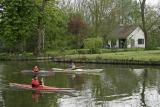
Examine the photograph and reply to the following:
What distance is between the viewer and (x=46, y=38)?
269 ft

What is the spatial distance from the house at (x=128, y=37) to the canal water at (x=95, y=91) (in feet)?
142

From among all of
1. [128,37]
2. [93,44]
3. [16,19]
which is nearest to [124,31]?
[128,37]

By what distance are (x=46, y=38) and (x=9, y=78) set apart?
4210 cm

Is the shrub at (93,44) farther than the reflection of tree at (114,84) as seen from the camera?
Yes

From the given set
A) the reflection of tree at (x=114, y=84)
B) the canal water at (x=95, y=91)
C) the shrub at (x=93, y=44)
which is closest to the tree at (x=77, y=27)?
the shrub at (x=93, y=44)

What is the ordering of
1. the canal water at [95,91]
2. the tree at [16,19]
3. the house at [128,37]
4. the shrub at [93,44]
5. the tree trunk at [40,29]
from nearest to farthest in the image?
the canal water at [95,91] < the tree at [16,19] < the tree trunk at [40,29] < the shrub at [93,44] < the house at [128,37]

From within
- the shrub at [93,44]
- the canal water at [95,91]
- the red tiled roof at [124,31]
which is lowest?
the canal water at [95,91]

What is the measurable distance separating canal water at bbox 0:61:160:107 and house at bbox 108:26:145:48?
43346 millimetres

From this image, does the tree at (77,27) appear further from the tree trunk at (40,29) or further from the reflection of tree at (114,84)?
the reflection of tree at (114,84)

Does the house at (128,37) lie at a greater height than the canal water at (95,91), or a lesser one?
greater

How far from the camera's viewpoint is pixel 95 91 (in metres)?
31.0

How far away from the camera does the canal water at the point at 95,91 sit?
25953 millimetres

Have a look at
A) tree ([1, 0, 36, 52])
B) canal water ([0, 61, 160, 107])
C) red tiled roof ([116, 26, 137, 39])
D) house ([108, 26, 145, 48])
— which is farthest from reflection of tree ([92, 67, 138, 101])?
red tiled roof ([116, 26, 137, 39])

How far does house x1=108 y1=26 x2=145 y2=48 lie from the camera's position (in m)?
88.3
